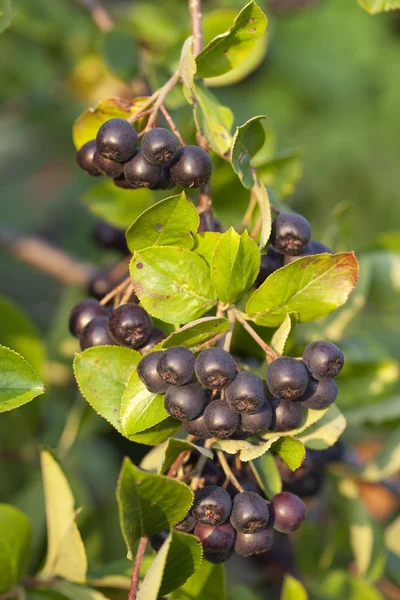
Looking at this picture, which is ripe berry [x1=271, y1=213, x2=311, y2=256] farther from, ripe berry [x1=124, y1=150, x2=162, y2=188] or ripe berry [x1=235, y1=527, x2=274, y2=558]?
ripe berry [x1=235, y1=527, x2=274, y2=558]

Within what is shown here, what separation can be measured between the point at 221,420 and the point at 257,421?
46 mm

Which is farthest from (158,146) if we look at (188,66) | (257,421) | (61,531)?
(61,531)

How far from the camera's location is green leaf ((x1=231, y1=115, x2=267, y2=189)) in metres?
0.93

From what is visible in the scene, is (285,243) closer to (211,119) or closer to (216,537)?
(211,119)

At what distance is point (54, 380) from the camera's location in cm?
186

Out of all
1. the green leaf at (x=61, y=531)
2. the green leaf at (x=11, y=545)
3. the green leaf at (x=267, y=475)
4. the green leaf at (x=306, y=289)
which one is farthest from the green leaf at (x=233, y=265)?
the green leaf at (x=11, y=545)

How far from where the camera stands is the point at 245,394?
2.71 ft

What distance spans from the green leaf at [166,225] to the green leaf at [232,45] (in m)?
0.24

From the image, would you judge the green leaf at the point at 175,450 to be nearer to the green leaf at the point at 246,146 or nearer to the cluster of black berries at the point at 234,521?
the cluster of black berries at the point at 234,521

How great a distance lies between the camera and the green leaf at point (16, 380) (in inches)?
35.3

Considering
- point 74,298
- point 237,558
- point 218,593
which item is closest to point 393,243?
point 74,298

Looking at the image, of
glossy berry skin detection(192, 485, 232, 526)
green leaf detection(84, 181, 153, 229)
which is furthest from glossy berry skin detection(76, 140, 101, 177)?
glossy berry skin detection(192, 485, 232, 526)

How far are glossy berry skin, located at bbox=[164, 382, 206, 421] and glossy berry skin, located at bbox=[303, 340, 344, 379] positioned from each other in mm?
142

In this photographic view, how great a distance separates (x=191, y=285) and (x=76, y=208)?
231 cm
